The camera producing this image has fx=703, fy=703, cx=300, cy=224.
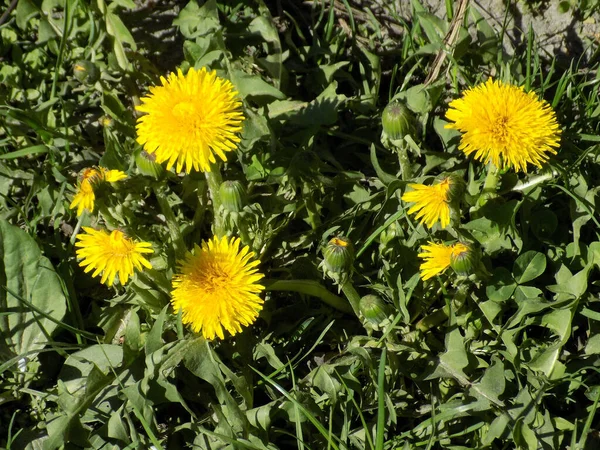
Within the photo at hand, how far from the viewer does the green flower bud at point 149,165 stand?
2014 mm

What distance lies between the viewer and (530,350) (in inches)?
81.4

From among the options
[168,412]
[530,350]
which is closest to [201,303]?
[168,412]

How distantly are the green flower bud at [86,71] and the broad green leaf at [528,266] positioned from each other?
1.53 meters

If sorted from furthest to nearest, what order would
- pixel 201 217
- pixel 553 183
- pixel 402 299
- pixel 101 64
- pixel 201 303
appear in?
pixel 101 64
pixel 201 217
pixel 553 183
pixel 402 299
pixel 201 303

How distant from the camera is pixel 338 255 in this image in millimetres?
1863

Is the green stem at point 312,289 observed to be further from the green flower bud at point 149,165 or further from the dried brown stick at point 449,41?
the dried brown stick at point 449,41

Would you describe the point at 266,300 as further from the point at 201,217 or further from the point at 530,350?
the point at 530,350

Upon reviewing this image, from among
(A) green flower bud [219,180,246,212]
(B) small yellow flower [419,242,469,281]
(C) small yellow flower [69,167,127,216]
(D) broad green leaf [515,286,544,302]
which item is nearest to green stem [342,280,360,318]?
(B) small yellow flower [419,242,469,281]

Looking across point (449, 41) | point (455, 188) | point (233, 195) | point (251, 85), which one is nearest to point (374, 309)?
point (455, 188)

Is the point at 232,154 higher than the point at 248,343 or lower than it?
higher

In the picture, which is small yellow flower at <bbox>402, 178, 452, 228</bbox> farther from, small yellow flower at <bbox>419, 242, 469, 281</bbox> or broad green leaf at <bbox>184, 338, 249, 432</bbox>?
broad green leaf at <bbox>184, 338, 249, 432</bbox>

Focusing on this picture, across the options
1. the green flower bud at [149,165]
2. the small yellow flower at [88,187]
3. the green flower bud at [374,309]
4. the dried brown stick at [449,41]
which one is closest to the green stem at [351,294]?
the green flower bud at [374,309]

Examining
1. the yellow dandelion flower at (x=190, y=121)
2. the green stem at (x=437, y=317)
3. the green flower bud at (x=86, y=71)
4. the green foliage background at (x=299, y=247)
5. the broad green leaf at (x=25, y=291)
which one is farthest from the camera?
the green flower bud at (x=86, y=71)

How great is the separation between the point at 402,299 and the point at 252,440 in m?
0.58
